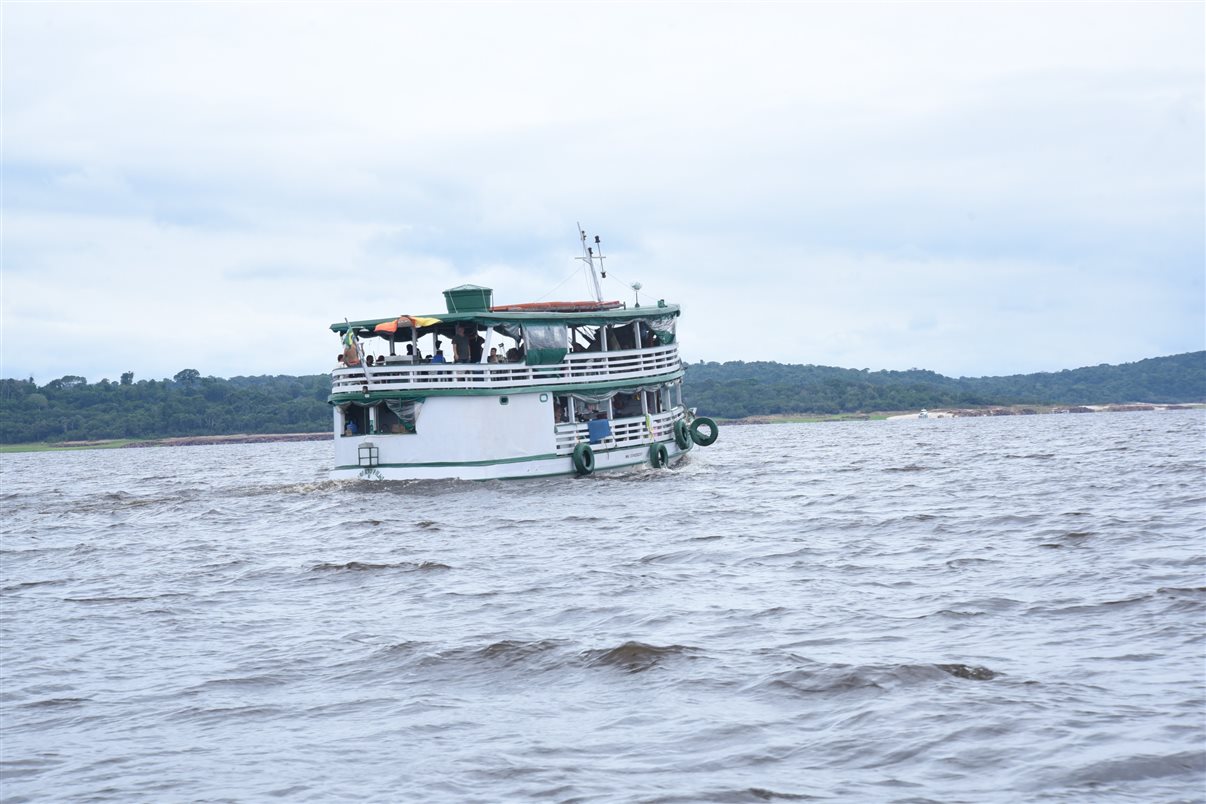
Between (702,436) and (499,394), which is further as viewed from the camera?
(702,436)

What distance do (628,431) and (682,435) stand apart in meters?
4.02

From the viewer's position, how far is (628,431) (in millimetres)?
37156

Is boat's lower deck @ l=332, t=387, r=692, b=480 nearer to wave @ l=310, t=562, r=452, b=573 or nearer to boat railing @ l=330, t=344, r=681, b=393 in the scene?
boat railing @ l=330, t=344, r=681, b=393

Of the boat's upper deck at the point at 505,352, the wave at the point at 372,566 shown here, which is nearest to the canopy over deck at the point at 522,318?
the boat's upper deck at the point at 505,352

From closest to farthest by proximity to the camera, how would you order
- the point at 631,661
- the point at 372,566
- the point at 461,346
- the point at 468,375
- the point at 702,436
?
the point at 631,661
the point at 372,566
the point at 468,375
the point at 461,346
the point at 702,436

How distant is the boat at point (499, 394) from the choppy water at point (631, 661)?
873cm

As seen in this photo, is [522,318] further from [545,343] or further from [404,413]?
[404,413]

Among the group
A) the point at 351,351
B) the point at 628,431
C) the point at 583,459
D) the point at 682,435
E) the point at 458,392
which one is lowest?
the point at 583,459

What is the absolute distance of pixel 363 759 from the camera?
8367mm

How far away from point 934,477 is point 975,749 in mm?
26237

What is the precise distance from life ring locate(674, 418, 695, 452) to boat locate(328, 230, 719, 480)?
5.33ft

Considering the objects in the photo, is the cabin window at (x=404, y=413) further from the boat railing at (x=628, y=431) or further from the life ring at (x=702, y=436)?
the life ring at (x=702, y=436)

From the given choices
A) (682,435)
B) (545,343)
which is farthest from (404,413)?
(682,435)

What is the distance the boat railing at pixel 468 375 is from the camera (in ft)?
104
